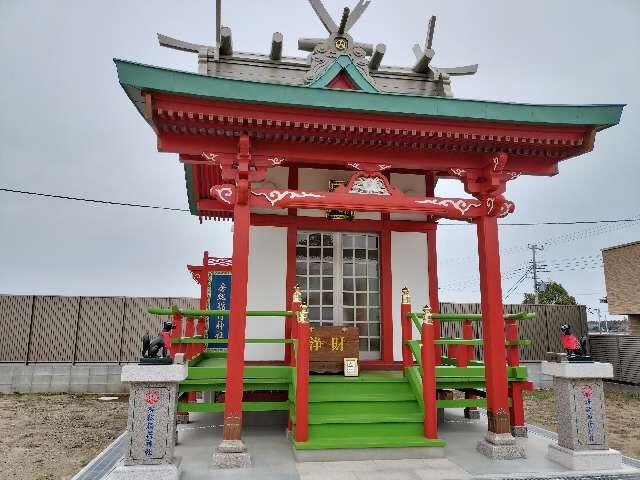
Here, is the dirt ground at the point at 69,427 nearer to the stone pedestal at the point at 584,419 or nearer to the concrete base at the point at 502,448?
the stone pedestal at the point at 584,419

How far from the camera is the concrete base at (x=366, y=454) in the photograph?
6.09 meters

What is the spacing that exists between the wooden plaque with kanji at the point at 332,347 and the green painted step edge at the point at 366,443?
1641mm

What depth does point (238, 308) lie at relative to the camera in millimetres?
6410

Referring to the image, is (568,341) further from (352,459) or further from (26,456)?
(26,456)

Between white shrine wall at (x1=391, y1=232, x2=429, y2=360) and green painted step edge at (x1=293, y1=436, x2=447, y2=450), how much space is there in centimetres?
264

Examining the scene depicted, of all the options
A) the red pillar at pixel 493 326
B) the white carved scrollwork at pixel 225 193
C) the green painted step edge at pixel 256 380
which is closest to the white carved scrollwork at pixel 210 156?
the white carved scrollwork at pixel 225 193

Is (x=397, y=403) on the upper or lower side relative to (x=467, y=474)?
upper

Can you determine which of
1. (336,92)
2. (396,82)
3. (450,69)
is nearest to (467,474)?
(336,92)

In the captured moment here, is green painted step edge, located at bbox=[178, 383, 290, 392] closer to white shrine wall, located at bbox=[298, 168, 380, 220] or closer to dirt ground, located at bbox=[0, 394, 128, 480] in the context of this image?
dirt ground, located at bbox=[0, 394, 128, 480]

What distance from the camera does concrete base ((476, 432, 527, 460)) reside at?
20.9 ft

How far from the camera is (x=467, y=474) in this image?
18.6 feet

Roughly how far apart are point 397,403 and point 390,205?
3.28 metres

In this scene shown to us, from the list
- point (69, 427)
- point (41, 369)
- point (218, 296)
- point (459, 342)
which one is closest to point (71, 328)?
point (41, 369)

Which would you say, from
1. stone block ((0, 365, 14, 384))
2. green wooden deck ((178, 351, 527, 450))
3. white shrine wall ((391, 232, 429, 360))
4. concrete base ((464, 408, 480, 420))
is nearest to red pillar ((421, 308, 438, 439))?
green wooden deck ((178, 351, 527, 450))
